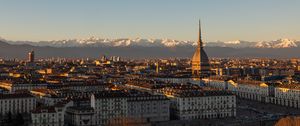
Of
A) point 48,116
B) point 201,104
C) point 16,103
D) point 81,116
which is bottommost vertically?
point 81,116

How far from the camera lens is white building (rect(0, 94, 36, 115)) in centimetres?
5812

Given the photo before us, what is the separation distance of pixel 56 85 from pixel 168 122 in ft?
86.8

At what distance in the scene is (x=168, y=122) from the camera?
5553cm

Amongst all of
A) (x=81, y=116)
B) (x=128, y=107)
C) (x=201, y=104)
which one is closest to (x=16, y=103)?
(x=81, y=116)

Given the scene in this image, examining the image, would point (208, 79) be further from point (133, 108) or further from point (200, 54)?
point (133, 108)

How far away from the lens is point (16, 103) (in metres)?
58.9

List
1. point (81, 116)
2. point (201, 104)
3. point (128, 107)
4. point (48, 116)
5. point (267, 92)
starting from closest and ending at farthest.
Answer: point (48, 116) < point (81, 116) < point (128, 107) < point (201, 104) < point (267, 92)

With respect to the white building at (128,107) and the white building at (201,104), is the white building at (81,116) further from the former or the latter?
the white building at (201,104)

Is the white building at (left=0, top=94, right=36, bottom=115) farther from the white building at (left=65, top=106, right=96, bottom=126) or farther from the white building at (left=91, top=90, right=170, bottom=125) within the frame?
the white building at (left=91, top=90, right=170, bottom=125)

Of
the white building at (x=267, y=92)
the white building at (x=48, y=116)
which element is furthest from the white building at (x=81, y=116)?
the white building at (x=267, y=92)

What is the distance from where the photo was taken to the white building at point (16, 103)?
58.1 m

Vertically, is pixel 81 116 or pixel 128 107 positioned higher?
pixel 128 107

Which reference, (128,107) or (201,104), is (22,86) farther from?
(201,104)

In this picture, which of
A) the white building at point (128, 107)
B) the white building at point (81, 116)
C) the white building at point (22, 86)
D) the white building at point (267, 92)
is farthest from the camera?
the white building at point (22, 86)
